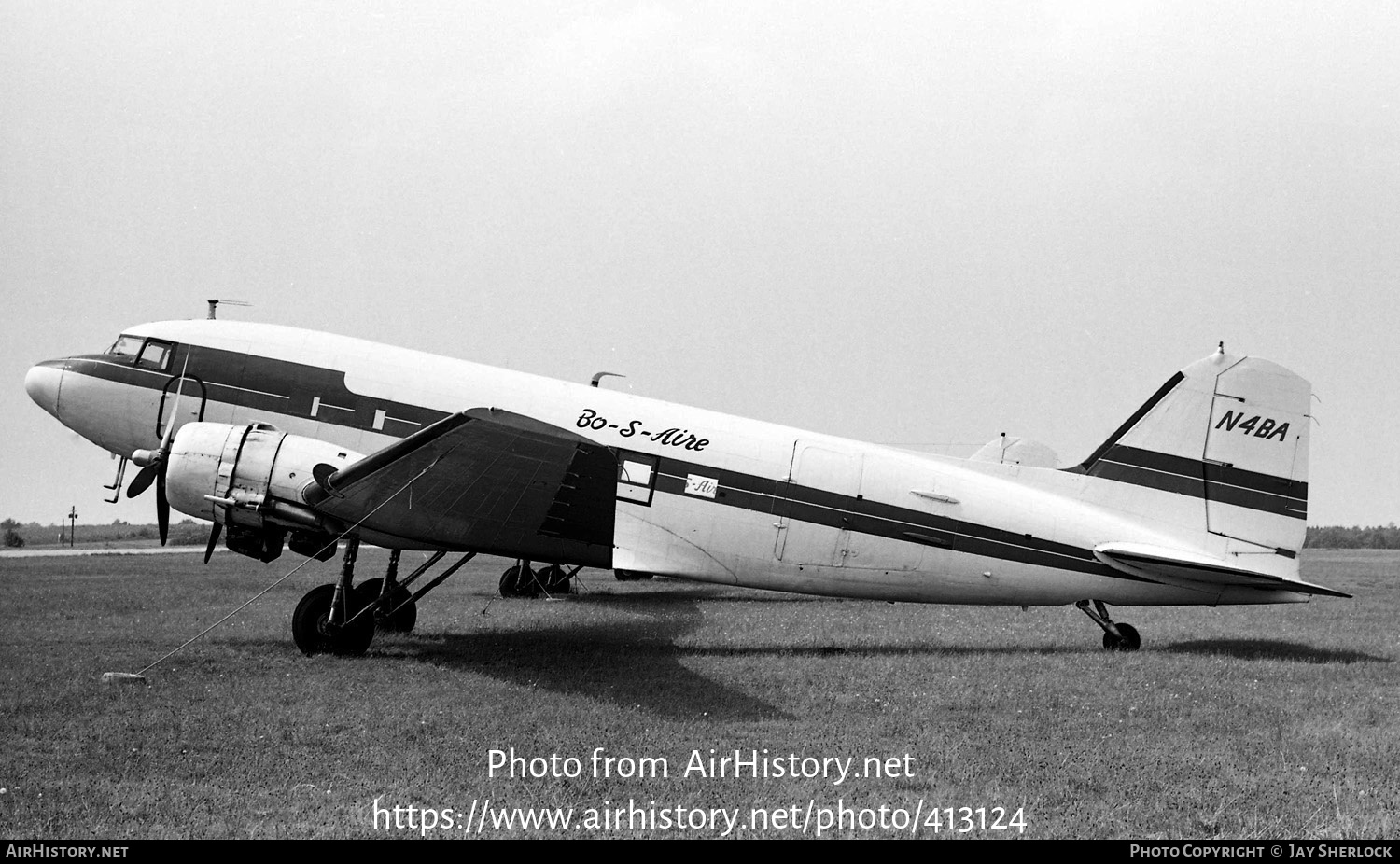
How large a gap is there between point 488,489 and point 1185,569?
792 cm

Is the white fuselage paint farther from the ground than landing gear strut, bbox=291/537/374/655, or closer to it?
farther from the ground

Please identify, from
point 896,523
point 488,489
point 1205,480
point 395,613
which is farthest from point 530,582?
point 1205,480

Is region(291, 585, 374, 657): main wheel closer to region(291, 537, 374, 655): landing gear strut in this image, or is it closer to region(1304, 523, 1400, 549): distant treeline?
region(291, 537, 374, 655): landing gear strut

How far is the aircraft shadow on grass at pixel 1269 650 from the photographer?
10656 mm

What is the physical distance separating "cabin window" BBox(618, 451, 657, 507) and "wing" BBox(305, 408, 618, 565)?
993mm

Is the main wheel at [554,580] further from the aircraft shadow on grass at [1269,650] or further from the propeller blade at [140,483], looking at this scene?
the aircraft shadow on grass at [1269,650]

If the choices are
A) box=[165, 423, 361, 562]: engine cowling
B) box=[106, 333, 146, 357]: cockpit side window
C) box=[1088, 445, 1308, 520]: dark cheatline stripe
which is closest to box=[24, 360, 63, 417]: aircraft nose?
box=[106, 333, 146, 357]: cockpit side window

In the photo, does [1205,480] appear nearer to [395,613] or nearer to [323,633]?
[395,613]

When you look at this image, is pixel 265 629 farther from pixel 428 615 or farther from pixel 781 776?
pixel 781 776

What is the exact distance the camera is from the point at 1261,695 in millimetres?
8680

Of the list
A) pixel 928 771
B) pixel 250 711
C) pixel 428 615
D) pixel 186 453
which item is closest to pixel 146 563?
pixel 428 615

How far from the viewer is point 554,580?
1900 cm

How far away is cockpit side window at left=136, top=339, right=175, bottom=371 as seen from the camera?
1131 cm

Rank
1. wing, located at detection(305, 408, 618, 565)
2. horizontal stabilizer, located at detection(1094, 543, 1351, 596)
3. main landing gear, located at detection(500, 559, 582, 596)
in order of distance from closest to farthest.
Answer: wing, located at detection(305, 408, 618, 565)
horizontal stabilizer, located at detection(1094, 543, 1351, 596)
main landing gear, located at detection(500, 559, 582, 596)
